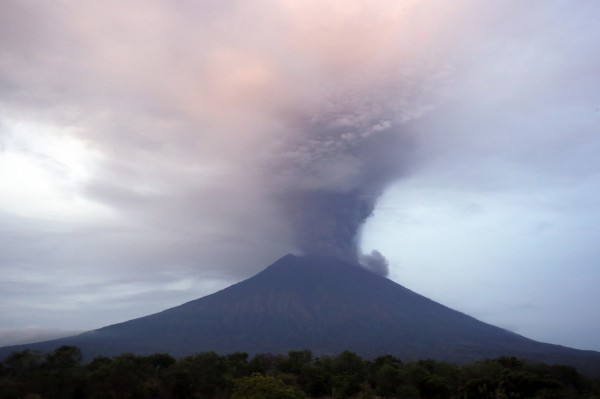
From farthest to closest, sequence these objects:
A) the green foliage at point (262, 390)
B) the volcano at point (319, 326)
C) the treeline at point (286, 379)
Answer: the volcano at point (319, 326) < the treeline at point (286, 379) < the green foliage at point (262, 390)

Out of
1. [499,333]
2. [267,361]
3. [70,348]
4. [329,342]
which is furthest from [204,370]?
[499,333]

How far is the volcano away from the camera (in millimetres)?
119438

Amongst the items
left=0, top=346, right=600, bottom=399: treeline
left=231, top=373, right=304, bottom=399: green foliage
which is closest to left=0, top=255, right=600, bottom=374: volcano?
left=0, top=346, right=600, bottom=399: treeline

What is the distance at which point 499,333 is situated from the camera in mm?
150000

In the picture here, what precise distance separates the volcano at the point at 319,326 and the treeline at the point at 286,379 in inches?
2300

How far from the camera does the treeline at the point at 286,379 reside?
105 feet

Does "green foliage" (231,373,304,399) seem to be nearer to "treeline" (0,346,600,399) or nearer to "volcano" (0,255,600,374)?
"treeline" (0,346,600,399)

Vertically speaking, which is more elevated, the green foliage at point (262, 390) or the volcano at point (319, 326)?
the volcano at point (319, 326)

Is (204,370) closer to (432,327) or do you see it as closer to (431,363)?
(431,363)

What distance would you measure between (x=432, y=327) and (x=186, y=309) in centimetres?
8232

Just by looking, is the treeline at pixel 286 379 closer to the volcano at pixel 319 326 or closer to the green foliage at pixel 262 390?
the green foliage at pixel 262 390

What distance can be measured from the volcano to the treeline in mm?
58418

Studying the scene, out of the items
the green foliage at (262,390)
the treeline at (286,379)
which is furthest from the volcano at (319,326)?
the green foliage at (262,390)

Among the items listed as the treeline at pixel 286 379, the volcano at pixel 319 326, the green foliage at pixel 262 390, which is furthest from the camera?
the volcano at pixel 319 326
